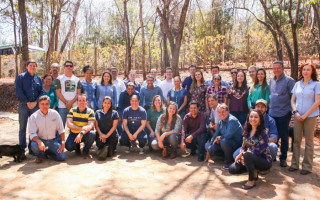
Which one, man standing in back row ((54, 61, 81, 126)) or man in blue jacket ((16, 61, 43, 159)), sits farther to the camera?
man standing in back row ((54, 61, 81, 126))

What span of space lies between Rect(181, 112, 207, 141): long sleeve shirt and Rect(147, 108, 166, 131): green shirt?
0.64 m

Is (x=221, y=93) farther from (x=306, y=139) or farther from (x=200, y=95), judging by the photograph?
(x=306, y=139)

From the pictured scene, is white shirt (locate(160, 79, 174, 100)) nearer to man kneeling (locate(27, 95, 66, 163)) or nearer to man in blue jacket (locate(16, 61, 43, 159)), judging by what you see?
man kneeling (locate(27, 95, 66, 163))

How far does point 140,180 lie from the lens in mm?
3959

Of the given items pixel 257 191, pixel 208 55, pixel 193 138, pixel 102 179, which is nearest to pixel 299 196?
pixel 257 191

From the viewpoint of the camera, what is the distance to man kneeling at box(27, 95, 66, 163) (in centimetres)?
471

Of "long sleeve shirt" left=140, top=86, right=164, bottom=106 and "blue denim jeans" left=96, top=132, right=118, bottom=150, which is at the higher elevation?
"long sleeve shirt" left=140, top=86, right=164, bottom=106

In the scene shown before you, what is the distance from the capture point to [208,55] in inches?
520

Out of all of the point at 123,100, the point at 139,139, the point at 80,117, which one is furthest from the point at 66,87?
the point at 139,139

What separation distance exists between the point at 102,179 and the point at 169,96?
2640mm

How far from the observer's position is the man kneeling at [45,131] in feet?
15.4

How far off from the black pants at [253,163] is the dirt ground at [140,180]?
0.23m

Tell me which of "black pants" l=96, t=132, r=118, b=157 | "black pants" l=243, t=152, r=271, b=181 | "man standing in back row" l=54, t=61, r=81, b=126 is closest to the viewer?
"black pants" l=243, t=152, r=271, b=181

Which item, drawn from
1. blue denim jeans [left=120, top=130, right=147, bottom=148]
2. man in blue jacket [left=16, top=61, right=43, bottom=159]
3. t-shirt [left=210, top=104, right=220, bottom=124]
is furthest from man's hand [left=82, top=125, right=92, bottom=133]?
t-shirt [left=210, top=104, right=220, bottom=124]
